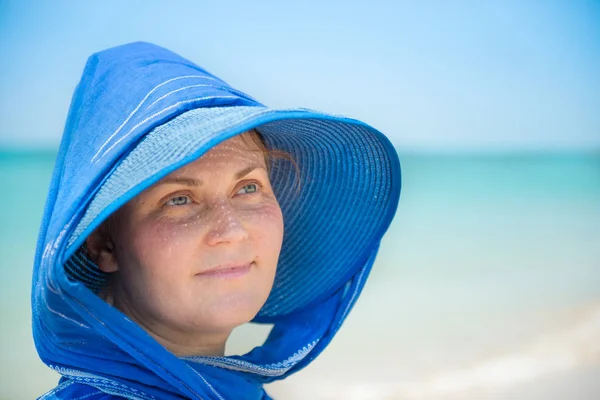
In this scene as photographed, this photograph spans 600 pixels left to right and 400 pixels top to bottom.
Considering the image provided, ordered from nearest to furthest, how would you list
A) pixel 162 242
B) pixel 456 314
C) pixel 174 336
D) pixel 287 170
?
pixel 162 242
pixel 174 336
pixel 287 170
pixel 456 314

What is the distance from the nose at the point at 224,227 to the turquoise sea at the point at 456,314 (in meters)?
1.20

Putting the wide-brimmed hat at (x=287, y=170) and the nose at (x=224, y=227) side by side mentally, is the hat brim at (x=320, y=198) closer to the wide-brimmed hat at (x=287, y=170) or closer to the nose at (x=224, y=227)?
the wide-brimmed hat at (x=287, y=170)

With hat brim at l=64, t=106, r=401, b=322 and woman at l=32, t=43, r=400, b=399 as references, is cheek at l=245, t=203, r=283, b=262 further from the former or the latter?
hat brim at l=64, t=106, r=401, b=322

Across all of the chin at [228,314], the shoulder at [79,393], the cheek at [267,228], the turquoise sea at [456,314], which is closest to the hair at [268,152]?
the cheek at [267,228]

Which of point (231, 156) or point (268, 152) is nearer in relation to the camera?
point (231, 156)

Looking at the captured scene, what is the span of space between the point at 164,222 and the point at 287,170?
1.21 feet

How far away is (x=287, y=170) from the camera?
4.66 feet

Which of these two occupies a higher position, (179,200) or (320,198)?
(320,198)

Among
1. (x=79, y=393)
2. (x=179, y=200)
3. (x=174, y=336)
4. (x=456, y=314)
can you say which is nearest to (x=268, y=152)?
(x=179, y=200)

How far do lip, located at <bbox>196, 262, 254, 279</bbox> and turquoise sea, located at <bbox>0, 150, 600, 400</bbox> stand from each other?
115cm

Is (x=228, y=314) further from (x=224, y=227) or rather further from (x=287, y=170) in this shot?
(x=287, y=170)

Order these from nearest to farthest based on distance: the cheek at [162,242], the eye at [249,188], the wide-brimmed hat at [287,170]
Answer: the wide-brimmed hat at [287,170]
the cheek at [162,242]
the eye at [249,188]

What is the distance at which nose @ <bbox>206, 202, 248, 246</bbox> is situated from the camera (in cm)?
110

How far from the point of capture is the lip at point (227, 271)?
112 cm
